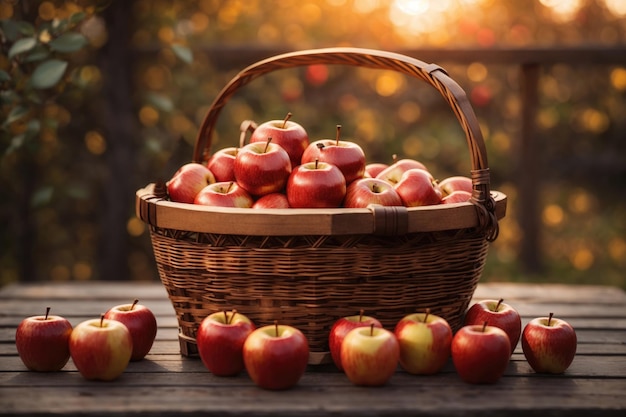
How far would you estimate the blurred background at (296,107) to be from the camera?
3.50 meters

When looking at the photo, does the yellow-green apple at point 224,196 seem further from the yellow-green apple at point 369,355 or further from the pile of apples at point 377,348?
the yellow-green apple at point 369,355

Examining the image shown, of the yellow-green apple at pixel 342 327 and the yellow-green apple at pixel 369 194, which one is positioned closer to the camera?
the yellow-green apple at pixel 342 327

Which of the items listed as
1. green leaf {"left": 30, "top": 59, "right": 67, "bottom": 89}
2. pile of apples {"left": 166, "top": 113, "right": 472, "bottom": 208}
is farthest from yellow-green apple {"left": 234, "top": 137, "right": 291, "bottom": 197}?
green leaf {"left": 30, "top": 59, "right": 67, "bottom": 89}

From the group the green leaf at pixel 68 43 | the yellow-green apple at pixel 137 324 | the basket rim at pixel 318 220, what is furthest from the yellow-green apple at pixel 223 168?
the green leaf at pixel 68 43

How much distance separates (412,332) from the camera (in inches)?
74.5

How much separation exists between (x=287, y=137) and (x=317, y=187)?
1.06 ft

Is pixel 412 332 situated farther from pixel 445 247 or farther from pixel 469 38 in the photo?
pixel 469 38

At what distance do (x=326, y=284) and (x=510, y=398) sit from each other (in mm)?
494

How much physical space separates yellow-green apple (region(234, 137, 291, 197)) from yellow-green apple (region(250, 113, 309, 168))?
4.1 inches

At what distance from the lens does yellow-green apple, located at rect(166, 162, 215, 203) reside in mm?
2174

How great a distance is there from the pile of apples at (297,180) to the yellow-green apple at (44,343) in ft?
1.53

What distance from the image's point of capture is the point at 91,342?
185 centimetres

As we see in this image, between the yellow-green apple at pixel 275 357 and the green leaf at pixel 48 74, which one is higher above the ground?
the green leaf at pixel 48 74

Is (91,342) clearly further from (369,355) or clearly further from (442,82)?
(442,82)
